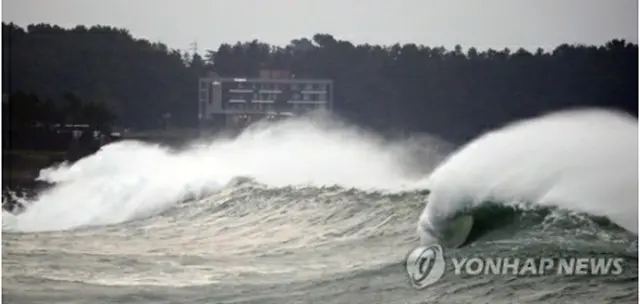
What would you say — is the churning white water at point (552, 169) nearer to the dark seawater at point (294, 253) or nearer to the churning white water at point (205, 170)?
the dark seawater at point (294, 253)

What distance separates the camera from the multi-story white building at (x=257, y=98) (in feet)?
9.29

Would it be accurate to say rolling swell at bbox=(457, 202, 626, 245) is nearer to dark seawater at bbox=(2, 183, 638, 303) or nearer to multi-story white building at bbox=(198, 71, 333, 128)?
dark seawater at bbox=(2, 183, 638, 303)

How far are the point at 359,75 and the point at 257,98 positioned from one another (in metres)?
0.36

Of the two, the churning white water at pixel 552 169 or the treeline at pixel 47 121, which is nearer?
the churning white water at pixel 552 169

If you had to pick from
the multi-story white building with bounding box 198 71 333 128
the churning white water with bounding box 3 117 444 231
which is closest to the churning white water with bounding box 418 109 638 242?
the churning white water with bounding box 3 117 444 231

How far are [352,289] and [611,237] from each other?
2.93 ft

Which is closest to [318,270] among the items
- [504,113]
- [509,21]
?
[504,113]

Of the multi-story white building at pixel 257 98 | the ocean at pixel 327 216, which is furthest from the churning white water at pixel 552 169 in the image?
the multi-story white building at pixel 257 98

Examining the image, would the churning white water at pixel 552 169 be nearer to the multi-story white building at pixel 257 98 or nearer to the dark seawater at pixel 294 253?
the dark seawater at pixel 294 253

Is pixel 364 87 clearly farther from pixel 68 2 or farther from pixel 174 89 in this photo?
pixel 68 2

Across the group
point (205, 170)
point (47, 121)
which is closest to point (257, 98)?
point (205, 170)

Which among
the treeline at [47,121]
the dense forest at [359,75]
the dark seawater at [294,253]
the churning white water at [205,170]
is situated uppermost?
the dense forest at [359,75]

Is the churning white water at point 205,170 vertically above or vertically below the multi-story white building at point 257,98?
below

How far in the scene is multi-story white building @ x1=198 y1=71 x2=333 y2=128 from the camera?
2.83 meters
